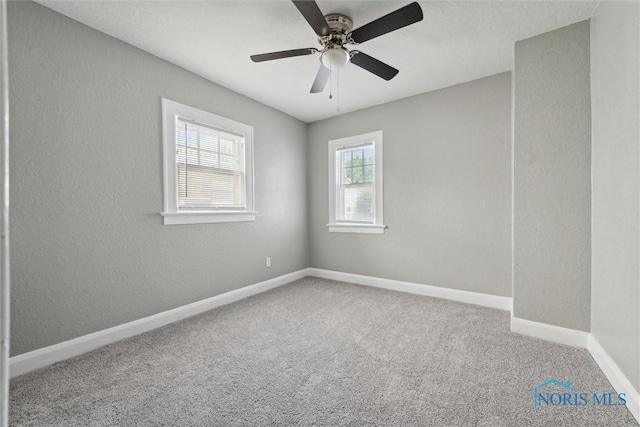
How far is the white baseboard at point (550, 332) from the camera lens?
83.6 inches

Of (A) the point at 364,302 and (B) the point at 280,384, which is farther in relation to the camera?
(A) the point at 364,302

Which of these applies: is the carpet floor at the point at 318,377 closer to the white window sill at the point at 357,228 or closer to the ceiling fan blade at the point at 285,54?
the white window sill at the point at 357,228

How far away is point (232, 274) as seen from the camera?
328 centimetres

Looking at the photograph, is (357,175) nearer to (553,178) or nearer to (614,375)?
(553,178)

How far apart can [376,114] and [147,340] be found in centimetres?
368

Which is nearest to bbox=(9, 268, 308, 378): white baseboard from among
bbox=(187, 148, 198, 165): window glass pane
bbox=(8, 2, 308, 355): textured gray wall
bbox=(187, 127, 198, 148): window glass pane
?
bbox=(8, 2, 308, 355): textured gray wall

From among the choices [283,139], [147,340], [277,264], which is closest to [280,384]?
[147,340]

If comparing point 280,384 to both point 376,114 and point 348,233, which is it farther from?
point 376,114

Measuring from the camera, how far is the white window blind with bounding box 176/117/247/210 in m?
2.82

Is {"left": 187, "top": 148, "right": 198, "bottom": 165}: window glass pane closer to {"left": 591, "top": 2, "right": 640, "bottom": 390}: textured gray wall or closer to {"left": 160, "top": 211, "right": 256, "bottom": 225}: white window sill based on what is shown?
{"left": 160, "top": 211, "right": 256, "bottom": 225}: white window sill

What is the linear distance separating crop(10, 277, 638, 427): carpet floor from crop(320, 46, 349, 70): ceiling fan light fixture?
225 cm

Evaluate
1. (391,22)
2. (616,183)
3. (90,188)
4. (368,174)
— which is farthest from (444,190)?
(90,188)

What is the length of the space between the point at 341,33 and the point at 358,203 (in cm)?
243

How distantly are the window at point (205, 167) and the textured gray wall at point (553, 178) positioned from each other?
2.91 m
